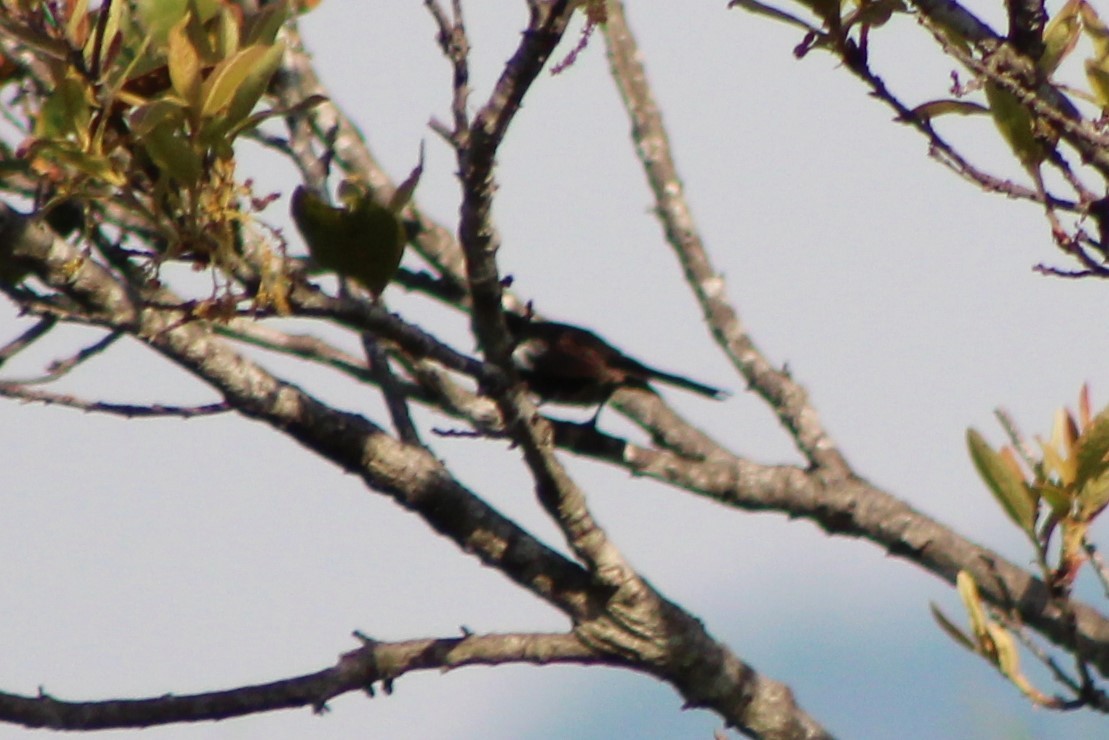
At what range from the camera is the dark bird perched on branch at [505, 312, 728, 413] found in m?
4.56

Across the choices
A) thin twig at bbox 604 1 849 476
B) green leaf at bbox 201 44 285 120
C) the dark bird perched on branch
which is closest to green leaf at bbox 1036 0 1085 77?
green leaf at bbox 201 44 285 120

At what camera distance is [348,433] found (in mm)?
2602

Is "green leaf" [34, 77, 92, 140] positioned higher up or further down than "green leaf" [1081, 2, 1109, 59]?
further down

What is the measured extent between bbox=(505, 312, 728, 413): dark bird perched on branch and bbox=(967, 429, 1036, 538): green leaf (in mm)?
2136

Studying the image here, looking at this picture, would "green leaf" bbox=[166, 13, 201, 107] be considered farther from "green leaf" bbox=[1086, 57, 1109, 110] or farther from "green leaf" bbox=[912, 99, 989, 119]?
"green leaf" bbox=[1086, 57, 1109, 110]

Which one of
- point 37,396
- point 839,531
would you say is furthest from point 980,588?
point 37,396

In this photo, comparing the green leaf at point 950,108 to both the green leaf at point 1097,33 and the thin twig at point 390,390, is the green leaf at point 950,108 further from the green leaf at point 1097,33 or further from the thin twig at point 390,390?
the thin twig at point 390,390

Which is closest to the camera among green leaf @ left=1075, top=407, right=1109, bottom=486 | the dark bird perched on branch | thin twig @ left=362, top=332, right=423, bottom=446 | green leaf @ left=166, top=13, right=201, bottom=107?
green leaf @ left=166, top=13, right=201, bottom=107

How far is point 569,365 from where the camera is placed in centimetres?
475

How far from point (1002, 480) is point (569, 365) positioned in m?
2.55

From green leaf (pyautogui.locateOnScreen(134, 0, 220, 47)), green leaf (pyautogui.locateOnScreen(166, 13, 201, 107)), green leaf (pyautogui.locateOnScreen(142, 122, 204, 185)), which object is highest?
green leaf (pyautogui.locateOnScreen(134, 0, 220, 47))

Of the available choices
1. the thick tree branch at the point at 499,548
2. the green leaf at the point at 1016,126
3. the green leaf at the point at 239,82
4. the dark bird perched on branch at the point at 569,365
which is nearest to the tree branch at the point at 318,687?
the thick tree branch at the point at 499,548

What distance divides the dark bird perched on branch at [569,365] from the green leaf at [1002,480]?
7.01ft

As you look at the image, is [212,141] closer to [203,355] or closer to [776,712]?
[203,355]
